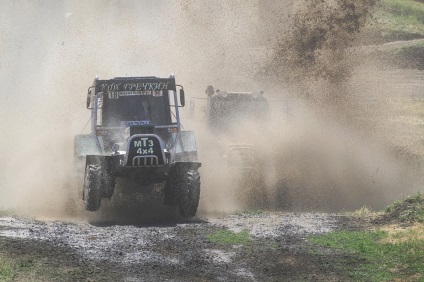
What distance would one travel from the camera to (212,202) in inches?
795

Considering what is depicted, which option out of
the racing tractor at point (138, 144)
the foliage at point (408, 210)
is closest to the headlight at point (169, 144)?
the racing tractor at point (138, 144)

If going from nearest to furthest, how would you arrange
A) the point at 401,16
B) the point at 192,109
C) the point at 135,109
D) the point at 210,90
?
the point at 135,109 < the point at 192,109 < the point at 210,90 < the point at 401,16

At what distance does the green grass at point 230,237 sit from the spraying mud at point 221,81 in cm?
376

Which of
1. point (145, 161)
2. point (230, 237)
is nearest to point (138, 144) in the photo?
point (145, 161)

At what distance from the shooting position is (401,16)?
55500mm

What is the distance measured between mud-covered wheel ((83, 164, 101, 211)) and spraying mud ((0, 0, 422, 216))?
5.40 feet

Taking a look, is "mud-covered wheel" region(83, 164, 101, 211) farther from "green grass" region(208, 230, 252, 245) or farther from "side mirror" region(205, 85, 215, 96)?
"side mirror" region(205, 85, 215, 96)

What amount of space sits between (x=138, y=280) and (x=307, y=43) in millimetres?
18278

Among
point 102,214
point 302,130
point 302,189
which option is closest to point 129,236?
point 102,214

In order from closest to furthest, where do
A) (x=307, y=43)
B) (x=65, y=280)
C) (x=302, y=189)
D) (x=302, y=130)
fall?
(x=65, y=280) < (x=302, y=189) < (x=302, y=130) < (x=307, y=43)

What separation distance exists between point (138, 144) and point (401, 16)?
41.6 meters

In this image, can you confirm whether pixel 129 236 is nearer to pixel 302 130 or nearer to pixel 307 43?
pixel 302 130

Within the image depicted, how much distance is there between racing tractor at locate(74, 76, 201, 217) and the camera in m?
17.2

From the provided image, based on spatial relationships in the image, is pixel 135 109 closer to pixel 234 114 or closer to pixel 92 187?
pixel 92 187
